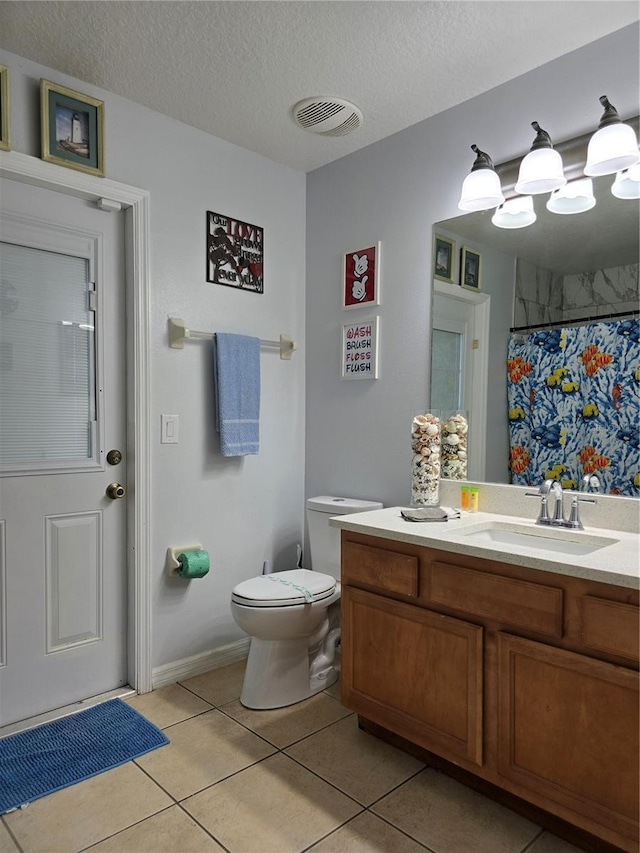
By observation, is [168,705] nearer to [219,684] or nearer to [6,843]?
[219,684]

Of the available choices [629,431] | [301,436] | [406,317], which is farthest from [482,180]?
[301,436]

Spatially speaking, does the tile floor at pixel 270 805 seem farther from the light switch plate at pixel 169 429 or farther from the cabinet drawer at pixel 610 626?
the light switch plate at pixel 169 429

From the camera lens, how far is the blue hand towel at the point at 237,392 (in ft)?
8.42

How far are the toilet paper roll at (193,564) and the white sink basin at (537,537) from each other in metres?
1.17

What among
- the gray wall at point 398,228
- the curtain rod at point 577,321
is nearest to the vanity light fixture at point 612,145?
the gray wall at point 398,228

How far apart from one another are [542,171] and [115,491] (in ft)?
6.63

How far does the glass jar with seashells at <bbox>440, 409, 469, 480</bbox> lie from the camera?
7.57 feet

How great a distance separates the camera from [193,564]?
2465 mm

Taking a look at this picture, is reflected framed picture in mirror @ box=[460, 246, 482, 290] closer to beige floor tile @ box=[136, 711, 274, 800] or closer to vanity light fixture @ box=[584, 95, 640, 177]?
vanity light fixture @ box=[584, 95, 640, 177]

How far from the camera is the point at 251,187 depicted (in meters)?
2.77

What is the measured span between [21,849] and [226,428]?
159cm

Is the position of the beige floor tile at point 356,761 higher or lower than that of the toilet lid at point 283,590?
lower

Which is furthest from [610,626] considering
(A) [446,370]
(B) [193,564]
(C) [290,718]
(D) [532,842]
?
(B) [193,564]

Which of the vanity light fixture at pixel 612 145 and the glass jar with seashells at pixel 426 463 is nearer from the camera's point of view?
the vanity light fixture at pixel 612 145
